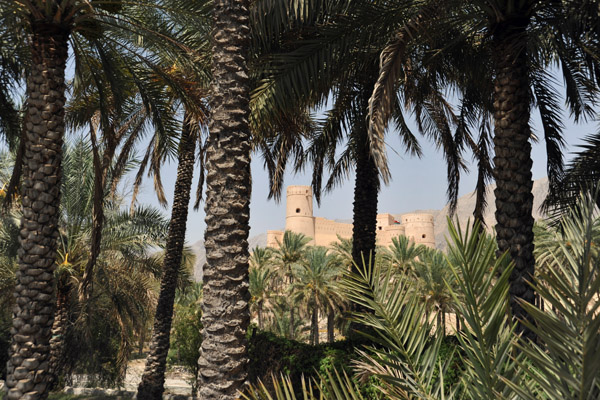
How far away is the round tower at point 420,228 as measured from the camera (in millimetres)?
57875

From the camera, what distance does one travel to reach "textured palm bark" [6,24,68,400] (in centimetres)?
592

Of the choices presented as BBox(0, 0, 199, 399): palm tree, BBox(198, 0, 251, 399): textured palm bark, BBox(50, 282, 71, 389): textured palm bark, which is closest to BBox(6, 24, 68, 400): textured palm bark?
BBox(0, 0, 199, 399): palm tree

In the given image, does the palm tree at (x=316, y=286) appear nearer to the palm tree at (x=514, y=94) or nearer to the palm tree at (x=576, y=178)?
the palm tree at (x=576, y=178)

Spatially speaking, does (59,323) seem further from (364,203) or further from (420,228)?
(420,228)

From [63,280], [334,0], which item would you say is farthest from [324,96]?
[63,280]

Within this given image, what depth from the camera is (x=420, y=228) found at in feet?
192

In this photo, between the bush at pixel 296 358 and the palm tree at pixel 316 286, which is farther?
the palm tree at pixel 316 286

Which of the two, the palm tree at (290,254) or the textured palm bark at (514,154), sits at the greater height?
the textured palm bark at (514,154)

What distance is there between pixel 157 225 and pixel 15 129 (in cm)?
716

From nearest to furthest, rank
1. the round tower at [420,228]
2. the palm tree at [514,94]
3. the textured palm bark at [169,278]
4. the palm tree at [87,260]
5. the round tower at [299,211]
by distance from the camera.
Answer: the palm tree at [514,94], the textured palm bark at [169,278], the palm tree at [87,260], the round tower at [299,211], the round tower at [420,228]

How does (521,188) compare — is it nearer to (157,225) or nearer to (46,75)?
(46,75)

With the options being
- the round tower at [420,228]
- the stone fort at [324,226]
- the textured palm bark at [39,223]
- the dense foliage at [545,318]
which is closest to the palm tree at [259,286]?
the stone fort at [324,226]

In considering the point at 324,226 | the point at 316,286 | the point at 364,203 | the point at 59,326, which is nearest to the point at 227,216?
the point at 364,203

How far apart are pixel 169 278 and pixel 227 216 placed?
822 centimetres
